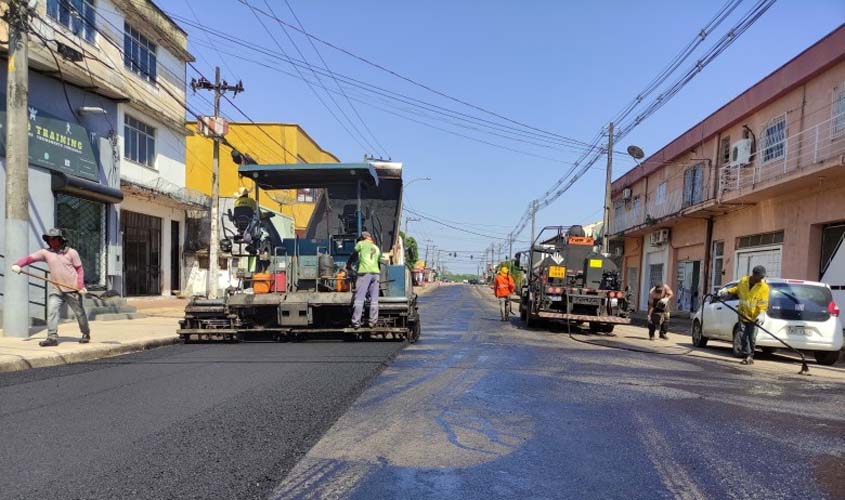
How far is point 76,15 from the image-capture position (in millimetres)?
14914

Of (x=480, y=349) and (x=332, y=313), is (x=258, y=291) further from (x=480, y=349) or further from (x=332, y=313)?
(x=480, y=349)

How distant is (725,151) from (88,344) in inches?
783

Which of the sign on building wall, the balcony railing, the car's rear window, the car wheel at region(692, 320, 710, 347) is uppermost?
the balcony railing

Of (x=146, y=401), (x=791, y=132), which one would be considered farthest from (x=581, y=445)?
(x=791, y=132)

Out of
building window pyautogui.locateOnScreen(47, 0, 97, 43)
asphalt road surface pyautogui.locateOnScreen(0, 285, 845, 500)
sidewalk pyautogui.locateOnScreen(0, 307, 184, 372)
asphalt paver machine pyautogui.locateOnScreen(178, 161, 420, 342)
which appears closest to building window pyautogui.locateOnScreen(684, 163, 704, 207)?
asphalt road surface pyautogui.locateOnScreen(0, 285, 845, 500)

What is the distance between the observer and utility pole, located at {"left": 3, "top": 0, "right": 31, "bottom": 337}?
9.07m

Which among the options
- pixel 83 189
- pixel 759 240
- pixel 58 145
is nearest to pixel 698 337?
pixel 759 240

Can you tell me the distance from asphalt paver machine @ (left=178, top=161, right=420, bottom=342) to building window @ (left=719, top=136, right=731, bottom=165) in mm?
14455

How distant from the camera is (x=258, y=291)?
9.71 meters

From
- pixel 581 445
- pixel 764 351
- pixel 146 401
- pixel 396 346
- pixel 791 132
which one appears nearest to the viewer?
pixel 581 445

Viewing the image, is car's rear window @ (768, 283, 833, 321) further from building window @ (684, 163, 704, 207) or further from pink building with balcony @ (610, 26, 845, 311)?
building window @ (684, 163, 704, 207)

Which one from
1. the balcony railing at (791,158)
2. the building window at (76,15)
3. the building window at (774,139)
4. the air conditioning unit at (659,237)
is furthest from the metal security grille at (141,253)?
the air conditioning unit at (659,237)

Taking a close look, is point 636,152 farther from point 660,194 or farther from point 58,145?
point 58,145

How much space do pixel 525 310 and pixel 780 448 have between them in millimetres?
12756
